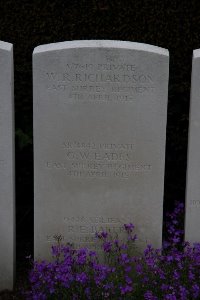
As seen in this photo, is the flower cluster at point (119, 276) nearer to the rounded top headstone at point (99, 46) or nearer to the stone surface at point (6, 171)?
the stone surface at point (6, 171)

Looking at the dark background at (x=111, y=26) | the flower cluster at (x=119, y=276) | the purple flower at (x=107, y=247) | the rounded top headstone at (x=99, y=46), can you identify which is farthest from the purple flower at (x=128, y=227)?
the rounded top headstone at (x=99, y=46)

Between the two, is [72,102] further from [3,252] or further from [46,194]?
[3,252]

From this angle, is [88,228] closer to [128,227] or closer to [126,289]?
[128,227]

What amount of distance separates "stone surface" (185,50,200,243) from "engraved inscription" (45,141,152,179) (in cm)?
35

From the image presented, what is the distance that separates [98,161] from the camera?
4363 millimetres

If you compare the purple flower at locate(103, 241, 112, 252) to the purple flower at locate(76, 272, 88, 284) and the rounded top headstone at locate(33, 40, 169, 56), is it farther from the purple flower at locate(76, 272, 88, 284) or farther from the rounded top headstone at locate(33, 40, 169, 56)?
the rounded top headstone at locate(33, 40, 169, 56)

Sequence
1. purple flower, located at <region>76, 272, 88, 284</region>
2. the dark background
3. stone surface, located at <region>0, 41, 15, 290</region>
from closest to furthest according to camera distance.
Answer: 1. purple flower, located at <region>76, 272, 88, 284</region>
2. stone surface, located at <region>0, 41, 15, 290</region>
3. the dark background

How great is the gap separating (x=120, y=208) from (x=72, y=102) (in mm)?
940

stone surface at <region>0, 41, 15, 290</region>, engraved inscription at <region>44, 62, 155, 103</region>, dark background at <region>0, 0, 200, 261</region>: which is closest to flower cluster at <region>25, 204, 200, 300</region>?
stone surface at <region>0, 41, 15, 290</region>

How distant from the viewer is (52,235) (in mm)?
4480

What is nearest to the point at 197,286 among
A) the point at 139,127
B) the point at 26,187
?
the point at 139,127

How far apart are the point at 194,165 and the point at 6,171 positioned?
147 centimetres

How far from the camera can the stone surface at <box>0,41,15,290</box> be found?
408 cm

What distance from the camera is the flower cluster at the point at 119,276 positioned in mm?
3836
